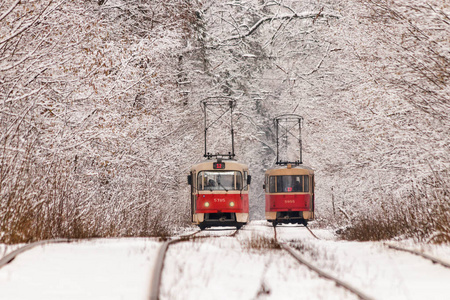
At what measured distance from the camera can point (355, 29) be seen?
709 inches

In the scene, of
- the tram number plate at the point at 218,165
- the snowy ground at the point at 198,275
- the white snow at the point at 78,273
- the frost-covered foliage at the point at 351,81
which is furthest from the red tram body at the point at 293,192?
the white snow at the point at 78,273

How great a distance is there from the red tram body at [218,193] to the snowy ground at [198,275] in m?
15.3

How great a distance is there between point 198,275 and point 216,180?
18618 millimetres

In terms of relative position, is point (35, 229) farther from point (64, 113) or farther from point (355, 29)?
point (355, 29)

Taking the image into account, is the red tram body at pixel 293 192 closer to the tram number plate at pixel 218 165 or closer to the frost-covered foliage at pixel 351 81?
the frost-covered foliage at pixel 351 81

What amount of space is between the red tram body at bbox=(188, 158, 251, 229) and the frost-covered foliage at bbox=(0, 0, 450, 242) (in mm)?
1427

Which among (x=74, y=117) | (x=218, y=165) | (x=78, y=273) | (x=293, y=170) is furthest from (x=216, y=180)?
(x=78, y=273)

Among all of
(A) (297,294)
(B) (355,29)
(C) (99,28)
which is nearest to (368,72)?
(B) (355,29)

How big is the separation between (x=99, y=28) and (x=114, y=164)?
4.48 m

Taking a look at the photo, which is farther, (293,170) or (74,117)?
(293,170)

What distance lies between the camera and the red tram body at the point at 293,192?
31.1m

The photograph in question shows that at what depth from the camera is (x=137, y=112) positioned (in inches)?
730

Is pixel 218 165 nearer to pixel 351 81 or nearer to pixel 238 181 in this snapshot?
pixel 238 181

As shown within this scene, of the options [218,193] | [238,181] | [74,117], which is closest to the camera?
[74,117]
